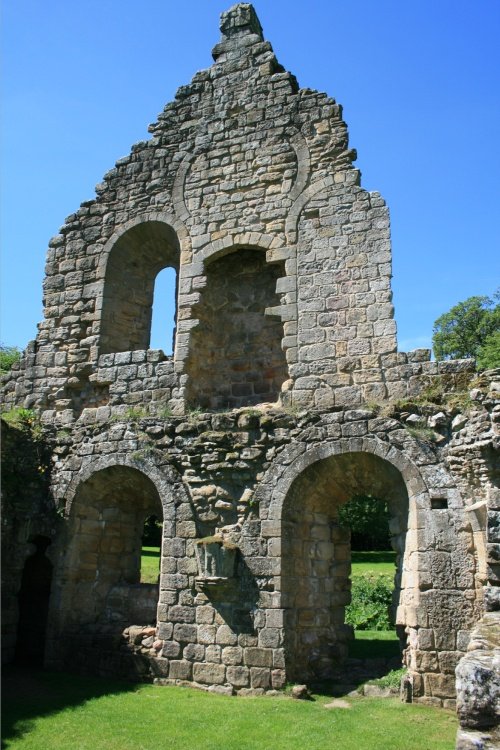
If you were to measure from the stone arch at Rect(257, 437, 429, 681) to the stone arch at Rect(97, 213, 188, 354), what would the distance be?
Result: 436cm

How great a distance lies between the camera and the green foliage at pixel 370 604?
1544cm

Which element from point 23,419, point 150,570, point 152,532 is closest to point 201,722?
point 23,419

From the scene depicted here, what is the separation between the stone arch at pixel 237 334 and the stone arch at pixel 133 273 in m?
1.05

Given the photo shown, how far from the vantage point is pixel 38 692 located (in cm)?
877

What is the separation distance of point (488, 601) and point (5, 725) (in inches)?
207

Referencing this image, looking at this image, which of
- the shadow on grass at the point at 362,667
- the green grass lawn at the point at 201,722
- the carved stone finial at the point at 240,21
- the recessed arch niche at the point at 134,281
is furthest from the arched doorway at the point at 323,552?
the carved stone finial at the point at 240,21

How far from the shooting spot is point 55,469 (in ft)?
36.8

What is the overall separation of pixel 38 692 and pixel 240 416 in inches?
180

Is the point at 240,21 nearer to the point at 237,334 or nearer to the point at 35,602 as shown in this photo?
the point at 237,334

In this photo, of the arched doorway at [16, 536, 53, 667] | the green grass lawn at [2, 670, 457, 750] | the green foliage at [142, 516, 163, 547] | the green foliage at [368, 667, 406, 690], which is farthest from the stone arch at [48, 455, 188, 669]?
the green foliage at [142, 516, 163, 547]

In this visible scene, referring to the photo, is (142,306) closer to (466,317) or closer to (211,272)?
(211,272)

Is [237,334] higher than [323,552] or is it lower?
higher

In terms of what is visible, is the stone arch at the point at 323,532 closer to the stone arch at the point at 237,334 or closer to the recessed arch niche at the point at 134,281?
the stone arch at the point at 237,334

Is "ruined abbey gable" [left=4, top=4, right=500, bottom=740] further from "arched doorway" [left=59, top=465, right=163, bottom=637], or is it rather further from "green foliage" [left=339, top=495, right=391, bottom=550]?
"green foliage" [left=339, top=495, right=391, bottom=550]
